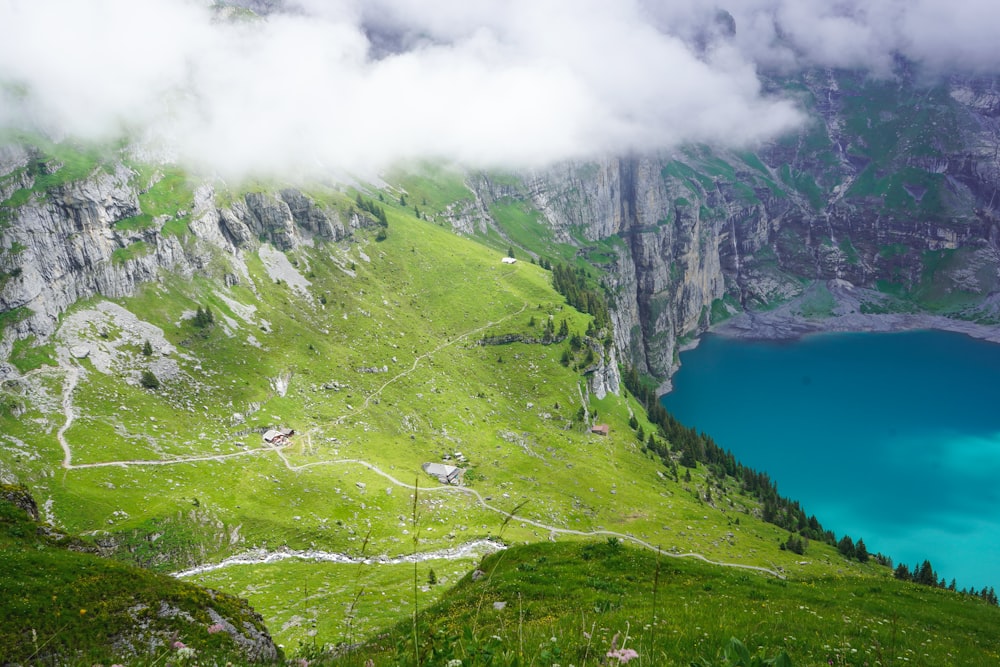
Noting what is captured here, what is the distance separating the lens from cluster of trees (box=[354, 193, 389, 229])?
17825 cm

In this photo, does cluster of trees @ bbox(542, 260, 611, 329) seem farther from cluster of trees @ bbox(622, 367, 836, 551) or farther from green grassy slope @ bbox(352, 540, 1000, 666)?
green grassy slope @ bbox(352, 540, 1000, 666)

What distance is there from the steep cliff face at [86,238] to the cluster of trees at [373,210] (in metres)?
46.1

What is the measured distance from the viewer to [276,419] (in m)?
97.8

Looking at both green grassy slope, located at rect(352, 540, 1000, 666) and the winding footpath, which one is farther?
the winding footpath

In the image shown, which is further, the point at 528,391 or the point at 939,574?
the point at 528,391

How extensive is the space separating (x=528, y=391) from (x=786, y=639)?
126688mm

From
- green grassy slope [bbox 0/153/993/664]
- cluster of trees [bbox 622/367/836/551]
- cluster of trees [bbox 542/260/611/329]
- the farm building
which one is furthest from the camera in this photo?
cluster of trees [bbox 542/260/611/329]

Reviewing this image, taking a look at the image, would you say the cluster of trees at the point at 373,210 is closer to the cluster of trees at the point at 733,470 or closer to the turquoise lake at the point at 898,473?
the cluster of trees at the point at 733,470

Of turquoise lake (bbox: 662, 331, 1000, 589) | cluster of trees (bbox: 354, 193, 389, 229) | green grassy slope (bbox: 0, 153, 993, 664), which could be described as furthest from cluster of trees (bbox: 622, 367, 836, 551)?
cluster of trees (bbox: 354, 193, 389, 229)

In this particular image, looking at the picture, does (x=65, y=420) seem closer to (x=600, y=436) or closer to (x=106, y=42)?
(x=600, y=436)

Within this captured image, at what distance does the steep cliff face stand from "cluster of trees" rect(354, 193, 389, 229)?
46.1 m

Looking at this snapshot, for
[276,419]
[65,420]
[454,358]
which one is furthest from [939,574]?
[65,420]

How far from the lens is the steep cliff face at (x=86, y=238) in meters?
91.1

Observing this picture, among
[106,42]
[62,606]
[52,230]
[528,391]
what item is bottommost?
[528,391]
